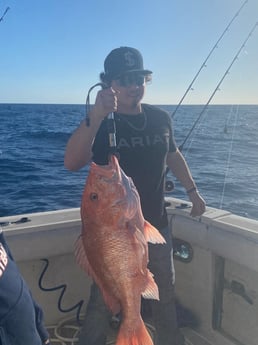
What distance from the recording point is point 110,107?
199cm

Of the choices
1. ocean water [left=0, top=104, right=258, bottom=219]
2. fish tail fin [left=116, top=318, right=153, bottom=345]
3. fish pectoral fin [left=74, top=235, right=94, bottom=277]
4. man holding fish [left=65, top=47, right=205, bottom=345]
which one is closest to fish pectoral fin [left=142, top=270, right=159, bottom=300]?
man holding fish [left=65, top=47, right=205, bottom=345]

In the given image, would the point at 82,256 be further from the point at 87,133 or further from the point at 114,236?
the point at 87,133

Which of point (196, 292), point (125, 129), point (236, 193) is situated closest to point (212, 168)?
point (236, 193)

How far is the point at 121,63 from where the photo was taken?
264cm

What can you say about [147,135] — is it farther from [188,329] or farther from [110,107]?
[188,329]

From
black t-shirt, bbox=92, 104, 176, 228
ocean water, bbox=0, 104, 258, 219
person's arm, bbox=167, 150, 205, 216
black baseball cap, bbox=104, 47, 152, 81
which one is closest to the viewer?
black baseball cap, bbox=104, 47, 152, 81

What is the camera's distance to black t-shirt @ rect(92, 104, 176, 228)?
276 cm

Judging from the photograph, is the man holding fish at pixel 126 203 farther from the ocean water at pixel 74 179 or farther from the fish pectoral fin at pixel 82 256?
the ocean water at pixel 74 179

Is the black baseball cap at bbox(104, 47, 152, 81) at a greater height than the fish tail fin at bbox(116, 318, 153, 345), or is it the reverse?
the black baseball cap at bbox(104, 47, 152, 81)

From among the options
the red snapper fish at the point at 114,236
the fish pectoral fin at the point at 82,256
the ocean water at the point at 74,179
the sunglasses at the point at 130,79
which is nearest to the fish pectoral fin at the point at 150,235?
the red snapper fish at the point at 114,236

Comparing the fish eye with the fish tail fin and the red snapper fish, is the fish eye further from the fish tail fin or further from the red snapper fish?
the fish tail fin

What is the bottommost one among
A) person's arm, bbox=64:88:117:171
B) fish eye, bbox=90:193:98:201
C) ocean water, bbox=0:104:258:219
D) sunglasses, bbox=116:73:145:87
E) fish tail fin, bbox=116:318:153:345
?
ocean water, bbox=0:104:258:219

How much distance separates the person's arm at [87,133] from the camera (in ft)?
6.49

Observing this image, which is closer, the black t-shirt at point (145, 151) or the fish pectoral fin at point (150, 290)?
the fish pectoral fin at point (150, 290)
